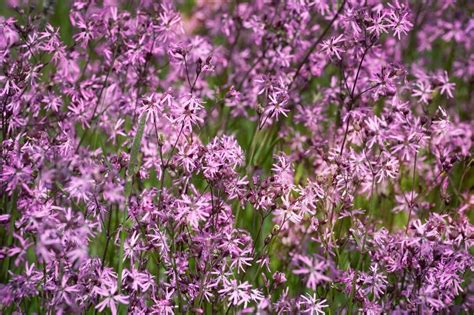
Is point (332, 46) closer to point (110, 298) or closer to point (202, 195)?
point (202, 195)

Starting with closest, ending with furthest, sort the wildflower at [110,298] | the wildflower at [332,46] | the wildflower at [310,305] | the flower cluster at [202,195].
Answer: the wildflower at [110,298] → the flower cluster at [202,195] → the wildflower at [310,305] → the wildflower at [332,46]

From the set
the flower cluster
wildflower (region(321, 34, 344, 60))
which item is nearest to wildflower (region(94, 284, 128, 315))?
the flower cluster

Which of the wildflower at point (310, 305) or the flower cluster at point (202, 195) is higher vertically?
the flower cluster at point (202, 195)

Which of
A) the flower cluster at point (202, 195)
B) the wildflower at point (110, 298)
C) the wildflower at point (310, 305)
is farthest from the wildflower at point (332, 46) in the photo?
the wildflower at point (110, 298)

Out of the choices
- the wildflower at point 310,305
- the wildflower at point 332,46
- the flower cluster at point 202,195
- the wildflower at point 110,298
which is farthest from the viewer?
the wildflower at point 332,46

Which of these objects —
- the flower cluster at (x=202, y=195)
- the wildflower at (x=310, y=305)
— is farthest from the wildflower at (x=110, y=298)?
the wildflower at (x=310, y=305)

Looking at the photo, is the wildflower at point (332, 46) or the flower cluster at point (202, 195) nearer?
the flower cluster at point (202, 195)

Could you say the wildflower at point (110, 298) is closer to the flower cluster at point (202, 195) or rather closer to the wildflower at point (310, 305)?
the flower cluster at point (202, 195)

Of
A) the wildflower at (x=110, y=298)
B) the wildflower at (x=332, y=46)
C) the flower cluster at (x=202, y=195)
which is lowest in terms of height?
the wildflower at (x=110, y=298)

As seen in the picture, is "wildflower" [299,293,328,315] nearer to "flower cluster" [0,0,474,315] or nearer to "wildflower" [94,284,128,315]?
"flower cluster" [0,0,474,315]

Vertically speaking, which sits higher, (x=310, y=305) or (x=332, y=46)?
(x=332, y=46)

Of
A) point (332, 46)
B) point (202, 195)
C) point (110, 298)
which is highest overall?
point (332, 46)

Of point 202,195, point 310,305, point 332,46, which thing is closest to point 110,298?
point 202,195
